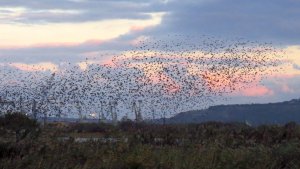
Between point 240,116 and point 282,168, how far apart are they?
77.6 meters

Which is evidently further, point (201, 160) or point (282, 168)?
point (282, 168)

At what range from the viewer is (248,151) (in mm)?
18297

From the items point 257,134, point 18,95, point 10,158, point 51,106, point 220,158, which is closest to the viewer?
point 10,158

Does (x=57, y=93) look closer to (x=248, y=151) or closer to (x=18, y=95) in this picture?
(x=18, y=95)

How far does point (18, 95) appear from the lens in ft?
153

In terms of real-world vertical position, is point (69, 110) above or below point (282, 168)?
above

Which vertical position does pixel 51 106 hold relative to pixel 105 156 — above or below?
above

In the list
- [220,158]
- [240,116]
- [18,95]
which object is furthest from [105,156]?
[240,116]

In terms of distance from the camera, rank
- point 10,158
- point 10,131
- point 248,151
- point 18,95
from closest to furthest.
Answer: point 10,158
point 248,151
point 10,131
point 18,95

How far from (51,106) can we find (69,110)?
4275 millimetres

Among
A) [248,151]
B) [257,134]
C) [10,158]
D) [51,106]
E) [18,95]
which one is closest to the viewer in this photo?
[10,158]

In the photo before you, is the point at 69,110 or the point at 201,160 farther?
the point at 69,110

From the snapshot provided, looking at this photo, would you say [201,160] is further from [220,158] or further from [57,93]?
[57,93]

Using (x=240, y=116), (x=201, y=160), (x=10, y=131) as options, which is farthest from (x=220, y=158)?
(x=240, y=116)
